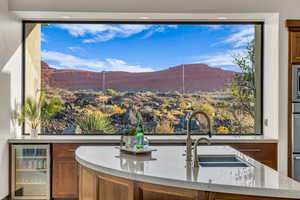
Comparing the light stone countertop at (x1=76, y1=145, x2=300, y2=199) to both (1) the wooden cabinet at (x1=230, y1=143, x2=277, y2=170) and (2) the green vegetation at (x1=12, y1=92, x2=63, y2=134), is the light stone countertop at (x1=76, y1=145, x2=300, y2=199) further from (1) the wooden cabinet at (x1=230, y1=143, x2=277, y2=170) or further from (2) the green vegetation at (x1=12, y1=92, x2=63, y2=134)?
(2) the green vegetation at (x1=12, y1=92, x2=63, y2=134)

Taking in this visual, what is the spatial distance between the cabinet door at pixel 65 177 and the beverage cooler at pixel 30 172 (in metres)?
0.14

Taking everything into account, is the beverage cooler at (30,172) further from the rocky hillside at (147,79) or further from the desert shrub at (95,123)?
the rocky hillside at (147,79)

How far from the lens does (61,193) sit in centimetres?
432

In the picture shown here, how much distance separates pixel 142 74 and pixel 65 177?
1915 mm

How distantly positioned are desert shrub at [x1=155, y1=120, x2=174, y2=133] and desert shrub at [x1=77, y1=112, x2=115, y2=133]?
0.70 m

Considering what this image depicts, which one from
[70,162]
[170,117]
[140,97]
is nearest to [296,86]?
[170,117]

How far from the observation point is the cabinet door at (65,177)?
4321 millimetres

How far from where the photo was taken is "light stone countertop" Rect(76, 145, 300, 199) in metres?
1.75

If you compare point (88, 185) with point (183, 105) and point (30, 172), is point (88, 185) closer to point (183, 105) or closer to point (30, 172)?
point (30, 172)

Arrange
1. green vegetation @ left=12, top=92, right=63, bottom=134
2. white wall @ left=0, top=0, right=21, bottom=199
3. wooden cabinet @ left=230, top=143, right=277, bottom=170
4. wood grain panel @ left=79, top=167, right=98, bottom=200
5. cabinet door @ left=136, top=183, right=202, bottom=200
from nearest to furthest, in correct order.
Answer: cabinet door @ left=136, top=183, right=202, bottom=200 → wood grain panel @ left=79, top=167, right=98, bottom=200 → white wall @ left=0, top=0, right=21, bottom=199 → wooden cabinet @ left=230, top=143, right=277, bottom=170 → green vegetation @ left=12, top=92, right=63, bottom=134

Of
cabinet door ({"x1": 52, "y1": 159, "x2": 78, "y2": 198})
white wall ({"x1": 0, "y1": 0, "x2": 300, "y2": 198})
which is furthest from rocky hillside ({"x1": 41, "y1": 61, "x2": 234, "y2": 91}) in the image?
cabinet door ({"x1": 52, "y1": 159, "x2": 78, "y2": 198})

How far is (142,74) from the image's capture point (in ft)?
16.7

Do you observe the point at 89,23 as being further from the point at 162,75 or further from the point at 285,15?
the point at 285,15

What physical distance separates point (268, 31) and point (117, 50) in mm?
2275
